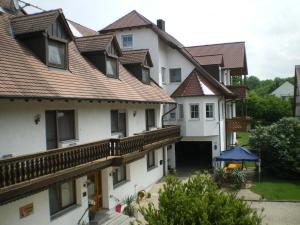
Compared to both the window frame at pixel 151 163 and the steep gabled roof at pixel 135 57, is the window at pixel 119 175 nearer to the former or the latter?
the window frame at pixel 151 163

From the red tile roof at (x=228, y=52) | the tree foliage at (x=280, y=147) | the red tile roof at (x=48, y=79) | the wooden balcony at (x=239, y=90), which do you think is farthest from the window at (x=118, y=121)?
the red tile roof at (x=228, y=52)

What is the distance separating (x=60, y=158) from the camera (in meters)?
11.8

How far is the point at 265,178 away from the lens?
25.7 m

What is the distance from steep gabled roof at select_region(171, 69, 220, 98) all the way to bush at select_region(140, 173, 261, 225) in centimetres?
1818

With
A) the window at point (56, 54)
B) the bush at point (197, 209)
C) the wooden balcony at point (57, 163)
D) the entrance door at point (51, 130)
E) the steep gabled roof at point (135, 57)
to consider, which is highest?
the steep gabled roof at point (135, 57)

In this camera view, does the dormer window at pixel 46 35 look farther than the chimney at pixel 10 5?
No

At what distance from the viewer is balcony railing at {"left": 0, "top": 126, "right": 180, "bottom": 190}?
963cm

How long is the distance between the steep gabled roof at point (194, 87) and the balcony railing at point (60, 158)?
8.79 m

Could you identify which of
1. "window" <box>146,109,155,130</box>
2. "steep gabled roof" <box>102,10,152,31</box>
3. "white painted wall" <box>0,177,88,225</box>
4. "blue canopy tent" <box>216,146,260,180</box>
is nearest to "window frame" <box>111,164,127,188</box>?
"white painted wall" <box>0,177,88,225</box>

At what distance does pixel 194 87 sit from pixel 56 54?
14.1 metres

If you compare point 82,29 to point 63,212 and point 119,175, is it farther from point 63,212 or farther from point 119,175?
point 63,212

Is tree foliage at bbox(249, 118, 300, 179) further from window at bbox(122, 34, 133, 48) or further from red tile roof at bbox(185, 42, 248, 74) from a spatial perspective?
window at bbox(122, 34, 133, 48)

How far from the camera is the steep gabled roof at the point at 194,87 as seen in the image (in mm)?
26766

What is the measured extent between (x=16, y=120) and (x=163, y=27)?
23215 millimetres
